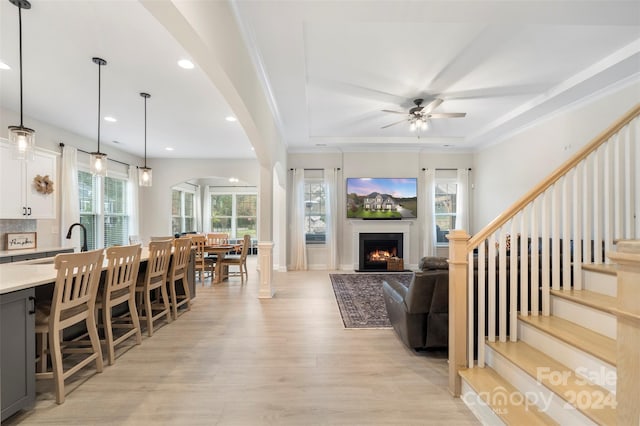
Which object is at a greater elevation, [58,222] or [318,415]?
[58,222]

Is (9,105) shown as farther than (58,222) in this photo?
No

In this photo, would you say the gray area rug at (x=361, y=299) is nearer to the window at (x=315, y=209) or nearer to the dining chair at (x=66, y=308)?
the window at (x=315, y=209)

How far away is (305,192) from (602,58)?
220 inches

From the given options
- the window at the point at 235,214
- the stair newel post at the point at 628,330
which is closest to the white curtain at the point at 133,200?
the window at the point at 235,214

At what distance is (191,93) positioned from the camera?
402cm

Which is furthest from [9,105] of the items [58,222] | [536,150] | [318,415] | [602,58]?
[536,150]

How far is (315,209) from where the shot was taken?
24.9 feet

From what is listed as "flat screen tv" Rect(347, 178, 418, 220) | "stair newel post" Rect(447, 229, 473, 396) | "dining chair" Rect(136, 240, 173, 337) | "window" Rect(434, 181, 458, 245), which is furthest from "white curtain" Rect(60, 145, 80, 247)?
"window" Rect(434, 181, 458, 245)

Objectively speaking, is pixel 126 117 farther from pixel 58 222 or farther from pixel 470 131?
pixel 470 131

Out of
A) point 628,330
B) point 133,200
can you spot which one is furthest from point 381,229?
point 628,330

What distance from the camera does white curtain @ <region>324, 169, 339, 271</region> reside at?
7.38 m

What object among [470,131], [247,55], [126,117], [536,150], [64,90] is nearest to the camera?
[247,55]

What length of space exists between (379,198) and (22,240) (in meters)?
6.66

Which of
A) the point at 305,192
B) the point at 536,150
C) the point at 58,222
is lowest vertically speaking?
the point at 58,222
